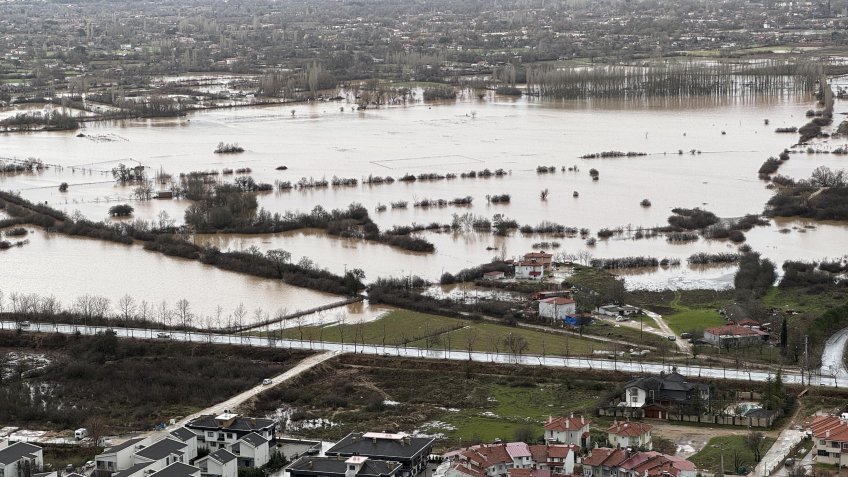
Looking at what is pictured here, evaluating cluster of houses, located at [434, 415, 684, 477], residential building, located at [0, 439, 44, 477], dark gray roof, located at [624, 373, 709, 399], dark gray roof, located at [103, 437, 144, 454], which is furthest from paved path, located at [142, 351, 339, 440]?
dark gray roof, located at [624, 373, 709, 399]

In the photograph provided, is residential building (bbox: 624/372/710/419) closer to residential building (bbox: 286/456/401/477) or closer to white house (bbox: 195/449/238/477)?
residential building (bbox: 286/456/401/477)

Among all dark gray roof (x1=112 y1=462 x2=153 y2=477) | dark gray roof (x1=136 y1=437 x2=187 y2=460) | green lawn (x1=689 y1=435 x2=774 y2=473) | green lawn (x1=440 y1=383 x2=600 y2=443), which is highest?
dark gray roof (x1=136 y1=437 x2=187 y2=460)

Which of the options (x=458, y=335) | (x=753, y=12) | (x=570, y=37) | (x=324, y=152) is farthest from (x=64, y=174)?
(x=753, y=12)

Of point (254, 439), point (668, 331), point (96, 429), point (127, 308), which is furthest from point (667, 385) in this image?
point (127, 308)

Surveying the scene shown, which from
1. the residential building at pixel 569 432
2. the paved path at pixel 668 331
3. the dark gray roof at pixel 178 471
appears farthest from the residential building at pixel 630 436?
the dark gray roof at pixel 178 471

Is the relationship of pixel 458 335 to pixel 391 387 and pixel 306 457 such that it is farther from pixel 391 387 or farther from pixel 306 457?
pixel 306 457

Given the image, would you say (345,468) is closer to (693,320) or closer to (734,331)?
(734,331)
